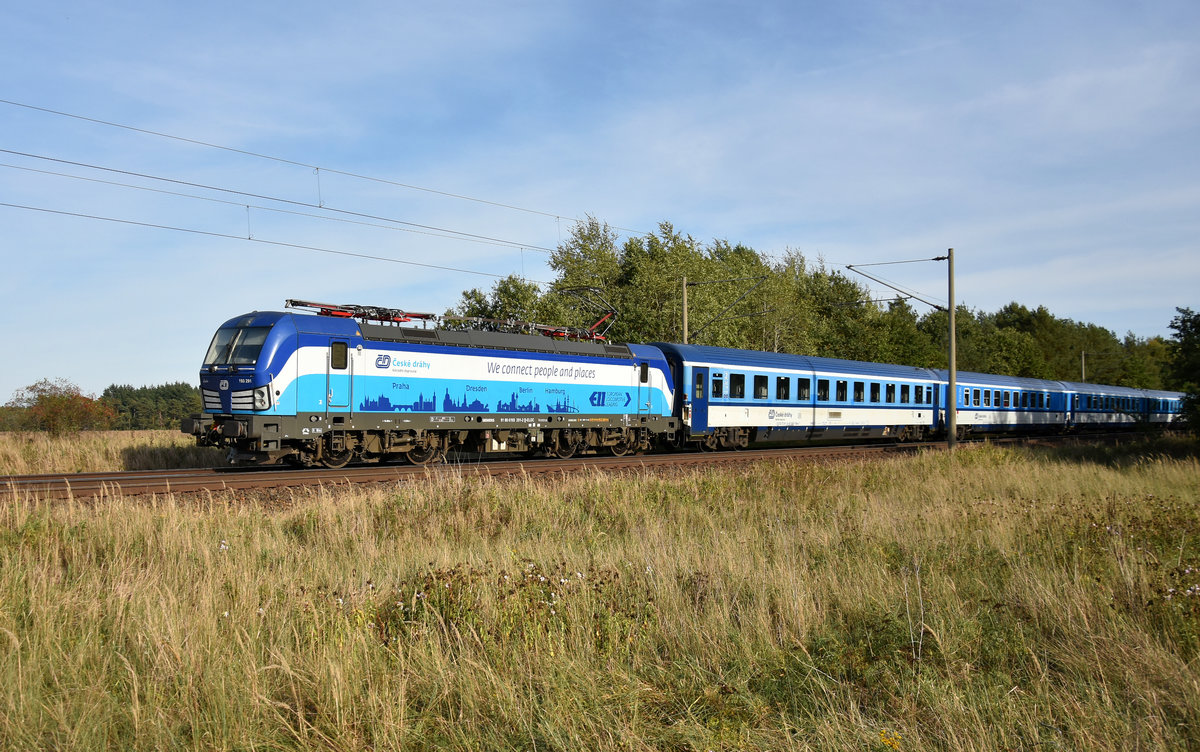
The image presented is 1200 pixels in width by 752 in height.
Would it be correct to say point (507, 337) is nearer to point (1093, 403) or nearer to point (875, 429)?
point (875, 429)

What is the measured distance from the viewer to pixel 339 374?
58.6 feet

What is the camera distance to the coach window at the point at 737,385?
27.6 m

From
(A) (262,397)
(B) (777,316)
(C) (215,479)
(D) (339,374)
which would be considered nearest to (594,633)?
(C) (215,479)

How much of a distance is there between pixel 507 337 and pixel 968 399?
27.7 meters

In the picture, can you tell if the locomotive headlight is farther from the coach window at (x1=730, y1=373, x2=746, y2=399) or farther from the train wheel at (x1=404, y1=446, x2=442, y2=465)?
the coach window at (x1=730, y1=373, x2=746, y2=399)

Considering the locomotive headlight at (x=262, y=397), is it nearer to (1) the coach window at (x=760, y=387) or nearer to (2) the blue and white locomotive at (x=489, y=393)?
(2) the blue and white locomotive at (x=489, y=393)

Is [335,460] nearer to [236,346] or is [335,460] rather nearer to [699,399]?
[236,346]

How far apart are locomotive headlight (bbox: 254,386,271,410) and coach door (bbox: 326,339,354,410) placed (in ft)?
4.75

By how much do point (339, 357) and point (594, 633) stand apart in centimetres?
1383

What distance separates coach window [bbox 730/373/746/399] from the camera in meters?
27.6

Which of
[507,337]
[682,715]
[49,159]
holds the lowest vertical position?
[682,715]

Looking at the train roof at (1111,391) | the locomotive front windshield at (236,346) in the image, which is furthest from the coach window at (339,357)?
the train roof at (1111,391)

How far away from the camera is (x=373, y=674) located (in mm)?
4902

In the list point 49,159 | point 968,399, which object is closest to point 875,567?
point 49,159
